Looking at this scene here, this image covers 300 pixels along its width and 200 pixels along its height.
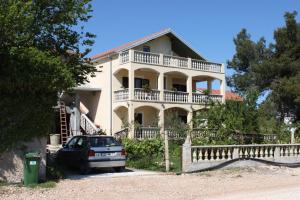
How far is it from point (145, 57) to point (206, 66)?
6576mm

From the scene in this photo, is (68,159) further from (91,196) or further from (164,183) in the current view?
(91,196)

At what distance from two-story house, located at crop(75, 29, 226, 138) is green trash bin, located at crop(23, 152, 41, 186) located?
16.3m

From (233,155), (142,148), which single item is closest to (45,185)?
(142,148)

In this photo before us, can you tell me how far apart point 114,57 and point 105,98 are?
10.4 feet

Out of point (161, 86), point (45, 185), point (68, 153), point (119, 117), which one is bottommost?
point (45, 185)

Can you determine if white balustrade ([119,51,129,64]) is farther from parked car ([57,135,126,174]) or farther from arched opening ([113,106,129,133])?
parked car ([57,135,126,174])

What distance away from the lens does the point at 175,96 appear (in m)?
33.2

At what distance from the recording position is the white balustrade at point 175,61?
3286 centimetres

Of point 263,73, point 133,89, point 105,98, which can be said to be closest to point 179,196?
point 133,89

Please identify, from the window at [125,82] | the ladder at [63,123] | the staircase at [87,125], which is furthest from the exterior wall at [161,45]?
the ladder at [63,123]

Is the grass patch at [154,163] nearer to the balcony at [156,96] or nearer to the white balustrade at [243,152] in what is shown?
the white balustrade at [243,152]

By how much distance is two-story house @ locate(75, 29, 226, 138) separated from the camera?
30.8 meters

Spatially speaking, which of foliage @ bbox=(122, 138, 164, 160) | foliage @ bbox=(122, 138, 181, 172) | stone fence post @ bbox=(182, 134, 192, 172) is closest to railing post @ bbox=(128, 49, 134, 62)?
foliage @ bbox=(122, 138, 181, 172)

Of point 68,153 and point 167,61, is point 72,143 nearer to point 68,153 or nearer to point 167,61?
point 68,153
